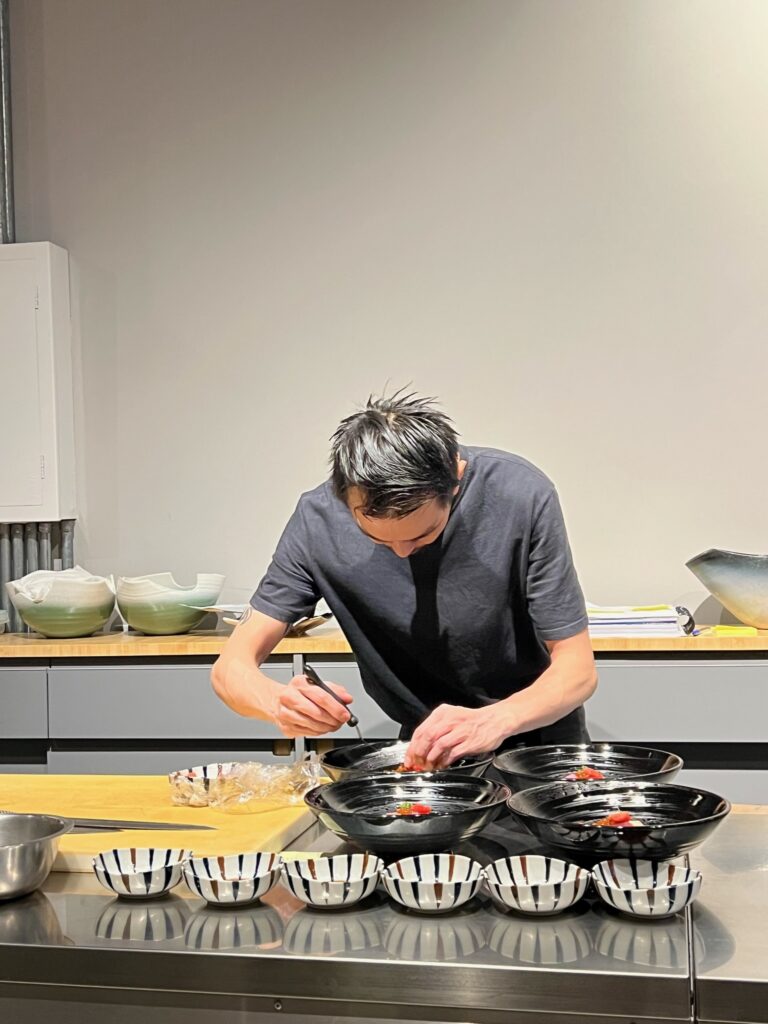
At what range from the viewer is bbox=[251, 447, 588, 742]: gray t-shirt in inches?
99.5

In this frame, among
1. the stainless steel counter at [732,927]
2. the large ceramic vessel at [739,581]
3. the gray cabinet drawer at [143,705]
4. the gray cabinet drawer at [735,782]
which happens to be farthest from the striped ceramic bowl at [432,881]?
the large ceramic vessel at [739,581]

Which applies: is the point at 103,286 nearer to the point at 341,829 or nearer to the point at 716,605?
the point at 716,605

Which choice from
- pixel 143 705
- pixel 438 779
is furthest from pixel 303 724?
pixel 143 705

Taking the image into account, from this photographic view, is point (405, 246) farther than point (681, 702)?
Yes

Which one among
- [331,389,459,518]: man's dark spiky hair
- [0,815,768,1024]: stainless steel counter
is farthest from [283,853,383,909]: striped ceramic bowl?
[331,389,459,518]: man's dark spiky hair

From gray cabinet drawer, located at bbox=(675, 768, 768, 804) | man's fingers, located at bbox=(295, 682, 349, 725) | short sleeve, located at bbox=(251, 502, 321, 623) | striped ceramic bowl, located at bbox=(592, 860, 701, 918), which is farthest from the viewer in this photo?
gray cabinet drawer, located at bbox=(675, 768, 768, 804)

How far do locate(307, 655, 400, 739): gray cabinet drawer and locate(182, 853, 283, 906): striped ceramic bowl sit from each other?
2.09 m

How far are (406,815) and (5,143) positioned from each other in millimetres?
4061

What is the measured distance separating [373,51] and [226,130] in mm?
661

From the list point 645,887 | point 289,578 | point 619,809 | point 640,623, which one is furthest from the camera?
point 640,623

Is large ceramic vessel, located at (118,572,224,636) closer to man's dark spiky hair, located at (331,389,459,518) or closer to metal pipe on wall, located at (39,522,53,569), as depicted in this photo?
metal pipe on wall, located at (39,522,53,569)

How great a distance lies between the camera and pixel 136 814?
2135 millimetres

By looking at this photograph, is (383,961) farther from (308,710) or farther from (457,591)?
(457,591)

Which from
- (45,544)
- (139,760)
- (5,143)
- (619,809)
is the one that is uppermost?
(5,143)
